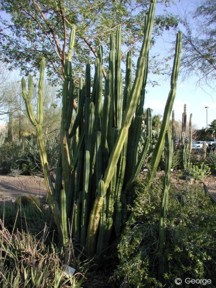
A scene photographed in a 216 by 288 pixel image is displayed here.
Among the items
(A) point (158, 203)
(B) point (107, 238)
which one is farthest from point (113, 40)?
(B) point (107, 238)

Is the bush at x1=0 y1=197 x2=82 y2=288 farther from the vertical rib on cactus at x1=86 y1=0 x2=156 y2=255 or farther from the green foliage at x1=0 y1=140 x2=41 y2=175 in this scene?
the green foliage at x1=0 y1=140 x2=41 y2=175

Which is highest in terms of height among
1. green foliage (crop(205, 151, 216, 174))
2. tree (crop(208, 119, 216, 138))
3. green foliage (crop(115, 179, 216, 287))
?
tree (crop(208, 119, 216, 138))

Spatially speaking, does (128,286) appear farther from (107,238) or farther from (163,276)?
(107,238)

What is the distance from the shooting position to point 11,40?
978 centimetres

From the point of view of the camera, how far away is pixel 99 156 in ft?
11.7

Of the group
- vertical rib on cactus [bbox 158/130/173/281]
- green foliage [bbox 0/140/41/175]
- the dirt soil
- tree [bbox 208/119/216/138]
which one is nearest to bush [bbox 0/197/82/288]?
vertical rib on cactus [bbox 158/130/173/281]

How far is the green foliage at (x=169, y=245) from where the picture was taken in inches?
112

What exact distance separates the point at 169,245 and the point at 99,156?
104 cm

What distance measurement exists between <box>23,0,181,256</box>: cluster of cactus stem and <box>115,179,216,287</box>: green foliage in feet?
1.01

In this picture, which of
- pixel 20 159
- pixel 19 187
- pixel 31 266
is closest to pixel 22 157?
pixel 20 159

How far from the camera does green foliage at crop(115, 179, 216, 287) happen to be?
2.85 meters

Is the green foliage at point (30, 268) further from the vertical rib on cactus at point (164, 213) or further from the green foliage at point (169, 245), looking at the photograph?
the vertical rib on cactus at point (164, 213)

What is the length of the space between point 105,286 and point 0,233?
3.43ft

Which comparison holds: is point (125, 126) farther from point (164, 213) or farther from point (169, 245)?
point (169, 245)
